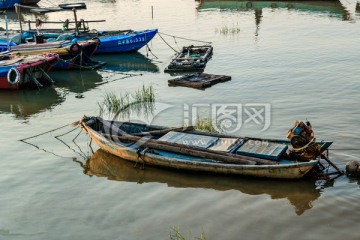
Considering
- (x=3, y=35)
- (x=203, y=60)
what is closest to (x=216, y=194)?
(x=203, y=60)

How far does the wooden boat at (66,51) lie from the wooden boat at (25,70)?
131 cm

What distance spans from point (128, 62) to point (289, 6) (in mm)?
24548

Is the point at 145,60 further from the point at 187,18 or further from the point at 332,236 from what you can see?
the point at 332,236

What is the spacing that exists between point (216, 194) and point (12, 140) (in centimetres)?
765

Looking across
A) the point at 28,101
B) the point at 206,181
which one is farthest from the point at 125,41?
the point at 206,181

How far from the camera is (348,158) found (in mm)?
11180

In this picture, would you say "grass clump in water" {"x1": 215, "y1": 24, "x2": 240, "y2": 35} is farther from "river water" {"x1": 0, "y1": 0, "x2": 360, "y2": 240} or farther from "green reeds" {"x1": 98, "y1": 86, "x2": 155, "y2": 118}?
"green reeds" {"x1": 98, "y1": 86, "x2": 155, "y2": 118}

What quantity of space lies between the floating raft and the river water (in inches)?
12.8

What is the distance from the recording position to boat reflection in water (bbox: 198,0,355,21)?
132 feet

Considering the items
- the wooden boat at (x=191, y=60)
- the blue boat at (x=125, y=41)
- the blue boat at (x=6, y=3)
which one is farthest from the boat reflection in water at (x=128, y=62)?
the blue boat at (x=6, y=3)

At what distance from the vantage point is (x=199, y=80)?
19391 millimetres

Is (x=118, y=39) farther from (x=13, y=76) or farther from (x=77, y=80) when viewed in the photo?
(x=13, y=76)

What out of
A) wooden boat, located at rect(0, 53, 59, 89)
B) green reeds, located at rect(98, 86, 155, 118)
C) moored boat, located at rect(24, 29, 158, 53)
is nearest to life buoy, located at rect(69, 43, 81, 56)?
wooden boat, located at rect(0, 53, 59, 89)

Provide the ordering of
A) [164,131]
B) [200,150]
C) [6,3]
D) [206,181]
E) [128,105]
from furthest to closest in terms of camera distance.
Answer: [6,3] < [128,105] < [164,131] < [200,150] < [206,181]
